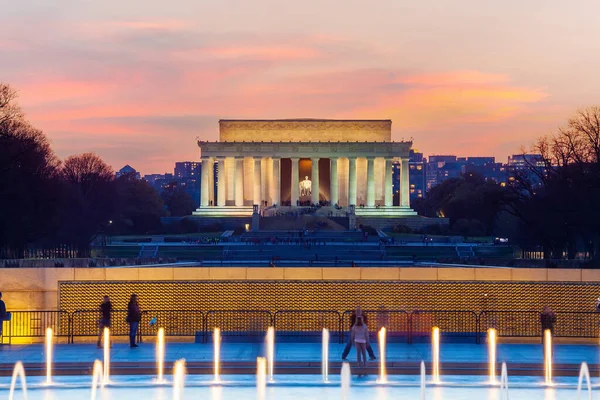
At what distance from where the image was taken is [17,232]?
74.9 meters

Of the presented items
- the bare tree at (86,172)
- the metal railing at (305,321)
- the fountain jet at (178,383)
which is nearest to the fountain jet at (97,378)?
the fountain jet at (178,383)

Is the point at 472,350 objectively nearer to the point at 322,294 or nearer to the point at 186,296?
the point at 322,294

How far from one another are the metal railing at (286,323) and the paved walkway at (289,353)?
151 cm

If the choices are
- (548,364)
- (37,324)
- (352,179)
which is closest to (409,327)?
→ (548,364)

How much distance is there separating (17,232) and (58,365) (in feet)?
155

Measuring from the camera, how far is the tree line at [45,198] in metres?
73.3

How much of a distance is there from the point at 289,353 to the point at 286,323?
5539 mm

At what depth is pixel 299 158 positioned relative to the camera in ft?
520

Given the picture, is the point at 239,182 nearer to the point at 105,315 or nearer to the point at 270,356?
the point at 105,315

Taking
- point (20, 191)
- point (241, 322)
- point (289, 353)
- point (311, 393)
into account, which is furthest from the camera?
point (20, 191)

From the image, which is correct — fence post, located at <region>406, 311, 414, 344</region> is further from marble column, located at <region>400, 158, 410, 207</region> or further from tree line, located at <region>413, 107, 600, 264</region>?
Answer: marble column, located at <region>400, 158, 410, 207</region>

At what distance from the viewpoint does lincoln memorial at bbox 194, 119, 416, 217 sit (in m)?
157

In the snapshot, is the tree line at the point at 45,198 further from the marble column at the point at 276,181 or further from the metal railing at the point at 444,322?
the metal railing at the point at 444,322

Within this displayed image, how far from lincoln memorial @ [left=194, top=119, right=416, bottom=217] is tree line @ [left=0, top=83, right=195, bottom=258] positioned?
72.0 feet
